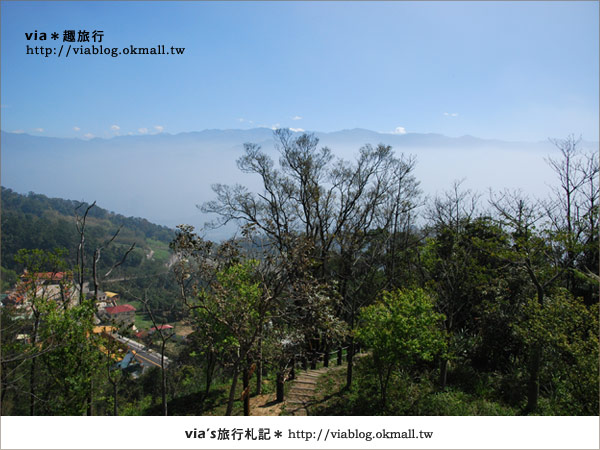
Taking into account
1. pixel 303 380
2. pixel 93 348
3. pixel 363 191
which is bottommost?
pixel 303 380

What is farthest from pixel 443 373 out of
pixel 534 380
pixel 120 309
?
pixel 120 309

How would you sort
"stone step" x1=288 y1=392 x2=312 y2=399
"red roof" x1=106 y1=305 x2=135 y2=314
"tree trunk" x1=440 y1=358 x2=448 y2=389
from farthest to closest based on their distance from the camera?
"red roof" x1=106 y1=305 x2=135 y2=314
"stone step" x1=288 y1=392 x2=312 y2=399
"tree trunk" x1=440 y1=358 x2=448 y2=389

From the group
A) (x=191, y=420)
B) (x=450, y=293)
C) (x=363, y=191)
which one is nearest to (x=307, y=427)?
(x=191, y=420)

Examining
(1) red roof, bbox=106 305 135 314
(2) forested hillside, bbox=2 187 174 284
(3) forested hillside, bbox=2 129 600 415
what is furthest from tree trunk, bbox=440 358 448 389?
(1) red roof, bbox=106 305 135 314

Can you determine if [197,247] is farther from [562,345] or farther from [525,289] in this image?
[525,289]

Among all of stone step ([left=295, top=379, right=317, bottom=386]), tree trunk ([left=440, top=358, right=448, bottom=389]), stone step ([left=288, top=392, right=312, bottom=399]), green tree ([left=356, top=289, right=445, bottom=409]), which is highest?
green tree ([left=356, top=289, right=445, bottom=409])

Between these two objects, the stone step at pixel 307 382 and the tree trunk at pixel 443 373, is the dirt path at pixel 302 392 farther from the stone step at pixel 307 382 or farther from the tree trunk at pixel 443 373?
the tree trunk at pixel 443 373

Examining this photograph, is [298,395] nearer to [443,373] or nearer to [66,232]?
[443,373]

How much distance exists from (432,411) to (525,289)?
175 inches

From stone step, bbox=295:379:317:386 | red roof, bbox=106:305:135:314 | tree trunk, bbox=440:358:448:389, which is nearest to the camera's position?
tree trunk, bbox=440:358:448:389

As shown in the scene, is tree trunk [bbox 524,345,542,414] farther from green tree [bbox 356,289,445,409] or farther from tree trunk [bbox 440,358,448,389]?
green tree [bbox 356,289,445,409]

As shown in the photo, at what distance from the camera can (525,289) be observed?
9141 millimetres

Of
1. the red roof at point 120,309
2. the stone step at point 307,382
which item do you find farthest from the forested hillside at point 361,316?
the red roof at point 120,309

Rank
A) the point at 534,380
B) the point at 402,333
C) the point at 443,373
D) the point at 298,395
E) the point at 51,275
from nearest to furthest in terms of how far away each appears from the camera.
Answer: the point at 402,333
the point at 51,275
the point at 534,380
the point at 443,373
the point at 298,395
